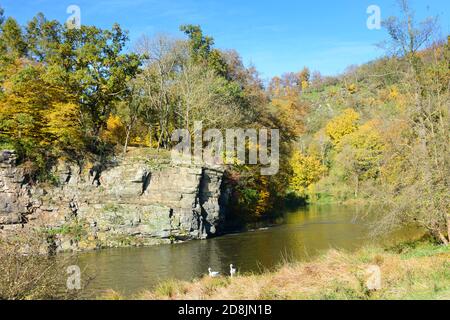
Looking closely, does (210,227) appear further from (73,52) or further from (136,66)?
(73,52)

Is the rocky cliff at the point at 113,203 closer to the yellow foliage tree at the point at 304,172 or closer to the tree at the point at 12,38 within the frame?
the tree at the point at 12,38

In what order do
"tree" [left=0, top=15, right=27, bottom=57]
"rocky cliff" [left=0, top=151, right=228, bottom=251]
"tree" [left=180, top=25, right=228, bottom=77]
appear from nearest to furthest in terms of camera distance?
"rocky cliff" [left=0, top=151, right=228, bottom=251], "tree" [left=0, top=15, right=27, bottom=57], "tree" [left=180, top=25, right=228, bottom=77]

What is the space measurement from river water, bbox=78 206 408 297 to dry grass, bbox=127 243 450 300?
6415 millimetres

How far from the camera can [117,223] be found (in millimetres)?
29812

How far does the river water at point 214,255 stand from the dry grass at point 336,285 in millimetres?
6415

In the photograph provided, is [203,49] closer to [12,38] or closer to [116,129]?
[116,129]

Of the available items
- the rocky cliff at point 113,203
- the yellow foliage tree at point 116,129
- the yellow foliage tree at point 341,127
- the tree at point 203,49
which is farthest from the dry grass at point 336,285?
the yellow foliage tree at point 341,127

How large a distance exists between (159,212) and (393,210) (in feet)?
56.0

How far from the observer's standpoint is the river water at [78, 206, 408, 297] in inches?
798

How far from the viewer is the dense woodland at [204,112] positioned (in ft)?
58.8

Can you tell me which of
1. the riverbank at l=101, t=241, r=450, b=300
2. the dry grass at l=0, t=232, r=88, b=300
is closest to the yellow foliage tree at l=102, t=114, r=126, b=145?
the dry grass at l=0, t=232, r=88, b=300

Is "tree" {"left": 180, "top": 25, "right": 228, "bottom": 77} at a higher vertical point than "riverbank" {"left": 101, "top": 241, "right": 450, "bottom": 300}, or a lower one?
higher

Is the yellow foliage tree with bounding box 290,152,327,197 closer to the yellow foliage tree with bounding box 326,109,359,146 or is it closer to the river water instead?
the yellow foliage tree with bounding box 326,109,359,146

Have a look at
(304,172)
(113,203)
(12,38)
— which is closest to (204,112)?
(113,203)
